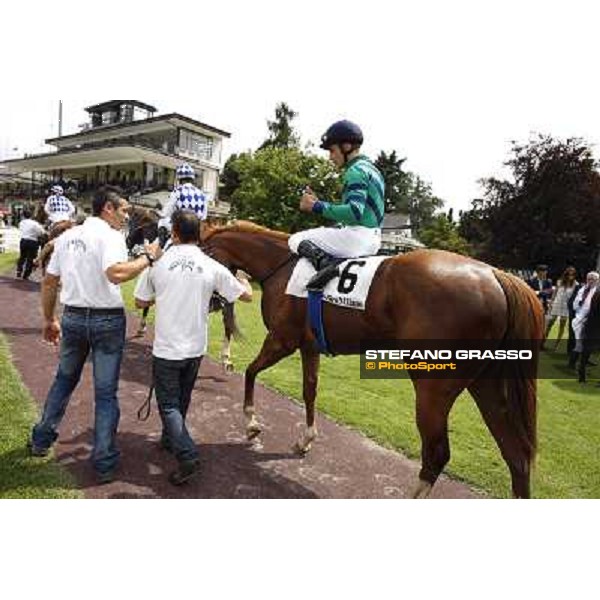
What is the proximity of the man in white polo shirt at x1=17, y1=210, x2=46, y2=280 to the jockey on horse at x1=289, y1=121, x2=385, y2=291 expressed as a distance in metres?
9.07

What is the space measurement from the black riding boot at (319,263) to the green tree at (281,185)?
57.9 ft

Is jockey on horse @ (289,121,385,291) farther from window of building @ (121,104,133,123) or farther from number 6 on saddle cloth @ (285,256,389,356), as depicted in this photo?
window of building @ (121,104,133,123)

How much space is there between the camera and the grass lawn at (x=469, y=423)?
12.8 feet

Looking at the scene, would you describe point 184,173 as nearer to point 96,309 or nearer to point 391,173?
point 96,309

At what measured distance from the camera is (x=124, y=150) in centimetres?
2945

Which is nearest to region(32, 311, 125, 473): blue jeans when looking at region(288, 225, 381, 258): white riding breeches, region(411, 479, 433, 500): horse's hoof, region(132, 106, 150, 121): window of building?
region(288, 225, 381, 258): white riding breeches

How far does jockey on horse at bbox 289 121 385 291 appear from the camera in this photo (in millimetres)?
3518

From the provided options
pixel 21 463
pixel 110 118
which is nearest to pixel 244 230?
pixel 21 463

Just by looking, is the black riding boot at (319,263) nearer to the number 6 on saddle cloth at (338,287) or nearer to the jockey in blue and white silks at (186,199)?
the number 6 on saddle cloth at (338,287)

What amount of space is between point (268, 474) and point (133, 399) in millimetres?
1693

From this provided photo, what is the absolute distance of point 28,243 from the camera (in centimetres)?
1099

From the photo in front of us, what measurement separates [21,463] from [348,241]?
2.69m

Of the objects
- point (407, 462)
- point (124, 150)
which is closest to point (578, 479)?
point (407, 462)

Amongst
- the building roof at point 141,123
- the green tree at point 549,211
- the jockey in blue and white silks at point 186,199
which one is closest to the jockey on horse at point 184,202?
the jockey in blue and white silks at point 186,199
